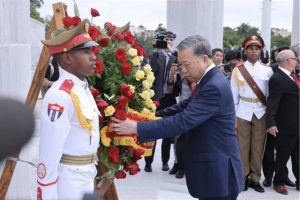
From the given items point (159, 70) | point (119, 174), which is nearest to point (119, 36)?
point (119, 174)

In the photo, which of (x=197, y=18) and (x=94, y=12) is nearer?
(x=94, y=12)

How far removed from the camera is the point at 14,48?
3480mm

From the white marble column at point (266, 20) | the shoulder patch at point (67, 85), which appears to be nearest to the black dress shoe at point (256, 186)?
the shoulder patch at point (67, 85)

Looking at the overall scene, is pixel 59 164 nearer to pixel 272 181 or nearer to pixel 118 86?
pixel 118 86

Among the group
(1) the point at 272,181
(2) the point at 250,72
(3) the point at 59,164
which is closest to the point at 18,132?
(3) the point at 59,164

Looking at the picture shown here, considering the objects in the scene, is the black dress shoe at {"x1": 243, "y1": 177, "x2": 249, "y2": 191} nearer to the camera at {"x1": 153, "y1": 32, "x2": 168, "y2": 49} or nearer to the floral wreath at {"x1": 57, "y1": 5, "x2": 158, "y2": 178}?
the camera at {"x1": 153, "y1": 32, "x2": 168, "y2": 49}

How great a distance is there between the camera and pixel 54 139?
7.18 feet

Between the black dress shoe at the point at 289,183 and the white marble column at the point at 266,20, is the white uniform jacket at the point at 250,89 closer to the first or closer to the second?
the black dress shoe at the point at 289,183

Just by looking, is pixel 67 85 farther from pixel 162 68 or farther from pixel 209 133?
pixel 162 68

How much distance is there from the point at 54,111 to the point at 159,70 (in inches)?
145

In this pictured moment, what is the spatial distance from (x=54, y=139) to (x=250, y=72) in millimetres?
3560

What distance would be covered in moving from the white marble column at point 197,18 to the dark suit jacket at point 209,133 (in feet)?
15.5

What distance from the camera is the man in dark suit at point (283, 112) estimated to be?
16.8 ft

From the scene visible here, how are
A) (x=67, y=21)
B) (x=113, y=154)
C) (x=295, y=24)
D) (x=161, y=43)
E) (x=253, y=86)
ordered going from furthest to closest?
(x=295, y=24) → (x=161, y=43) → (x=253, y=86) → (x=113, y=154) → (x=67, y=21)
